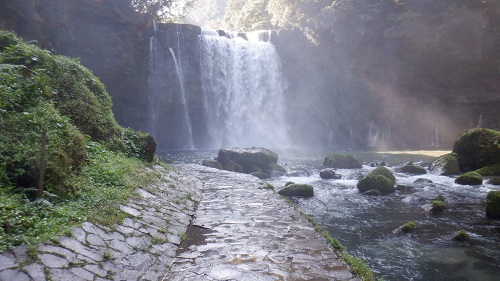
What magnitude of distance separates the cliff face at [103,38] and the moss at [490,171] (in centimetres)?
2223

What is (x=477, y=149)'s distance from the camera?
58.6ft

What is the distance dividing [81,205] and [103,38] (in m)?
23.8

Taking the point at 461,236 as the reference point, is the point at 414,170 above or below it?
above

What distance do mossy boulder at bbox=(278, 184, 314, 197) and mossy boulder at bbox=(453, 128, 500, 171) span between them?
931 centimetres

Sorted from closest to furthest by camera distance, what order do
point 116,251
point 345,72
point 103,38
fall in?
point 116,251 → point 103,38 → point 345,72

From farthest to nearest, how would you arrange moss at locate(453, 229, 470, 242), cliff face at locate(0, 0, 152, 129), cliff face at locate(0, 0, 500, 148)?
cliff face at locate(0, 0, 500, 148), cliff face at locate(0, 0, 152, 129), moss at locate(453, 229, 470, 242)

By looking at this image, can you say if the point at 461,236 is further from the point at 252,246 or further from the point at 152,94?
the point at 152,94

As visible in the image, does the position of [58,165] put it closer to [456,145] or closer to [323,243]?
[323,243]

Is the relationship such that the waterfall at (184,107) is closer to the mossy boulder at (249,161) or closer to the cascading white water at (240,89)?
the cascading white water at (240,89)

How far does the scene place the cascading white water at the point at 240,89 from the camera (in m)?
30.6

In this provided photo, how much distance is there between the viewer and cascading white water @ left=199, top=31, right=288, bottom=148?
3062 cm

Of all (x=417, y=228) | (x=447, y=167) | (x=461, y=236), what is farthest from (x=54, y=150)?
(x=447, y=167)

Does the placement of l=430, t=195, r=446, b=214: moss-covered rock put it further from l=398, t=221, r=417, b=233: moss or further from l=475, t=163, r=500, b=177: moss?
l=475, t=163, r=500, b=177: moss

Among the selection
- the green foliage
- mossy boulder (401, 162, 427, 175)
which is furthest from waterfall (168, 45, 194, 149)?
the green foliage
